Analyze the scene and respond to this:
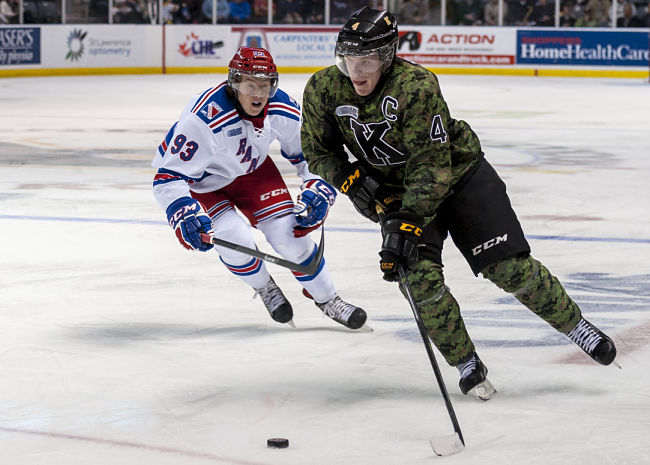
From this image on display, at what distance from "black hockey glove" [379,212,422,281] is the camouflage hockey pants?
104mm

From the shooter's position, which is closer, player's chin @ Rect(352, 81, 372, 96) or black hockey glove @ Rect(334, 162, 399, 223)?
player's chin @ Rect(352, 81, 372, 96)

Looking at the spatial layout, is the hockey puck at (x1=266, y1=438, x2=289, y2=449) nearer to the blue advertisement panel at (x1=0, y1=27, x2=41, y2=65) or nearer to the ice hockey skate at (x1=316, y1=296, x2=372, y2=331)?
the ice hockey skate at (x1=316, y1=296, x2=372, y2=331)

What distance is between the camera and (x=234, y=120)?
13.2 feet

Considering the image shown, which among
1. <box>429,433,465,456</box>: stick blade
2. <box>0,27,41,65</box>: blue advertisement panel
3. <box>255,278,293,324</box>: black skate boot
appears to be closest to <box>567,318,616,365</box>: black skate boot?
<box>429,433,465,456</box>: stick blade

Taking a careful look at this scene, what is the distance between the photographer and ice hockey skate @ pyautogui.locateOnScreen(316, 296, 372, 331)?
4.10 m

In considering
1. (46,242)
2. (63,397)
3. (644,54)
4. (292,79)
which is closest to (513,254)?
(63,397)

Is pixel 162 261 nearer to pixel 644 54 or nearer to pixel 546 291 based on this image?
pixel 546 291

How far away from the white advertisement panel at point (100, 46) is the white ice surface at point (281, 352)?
12.0 m

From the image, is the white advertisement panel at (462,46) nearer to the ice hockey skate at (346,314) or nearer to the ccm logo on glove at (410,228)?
the ice hockey skate at (346,314)

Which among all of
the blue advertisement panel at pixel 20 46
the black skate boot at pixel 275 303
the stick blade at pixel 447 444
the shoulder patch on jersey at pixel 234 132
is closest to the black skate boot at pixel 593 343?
the stick blade at pixel 447 444

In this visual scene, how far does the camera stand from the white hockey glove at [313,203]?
4043 mm

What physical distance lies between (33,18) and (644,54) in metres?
10.4

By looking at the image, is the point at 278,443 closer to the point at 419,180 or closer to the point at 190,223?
the point at 419,180

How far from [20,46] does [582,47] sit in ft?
31.6
